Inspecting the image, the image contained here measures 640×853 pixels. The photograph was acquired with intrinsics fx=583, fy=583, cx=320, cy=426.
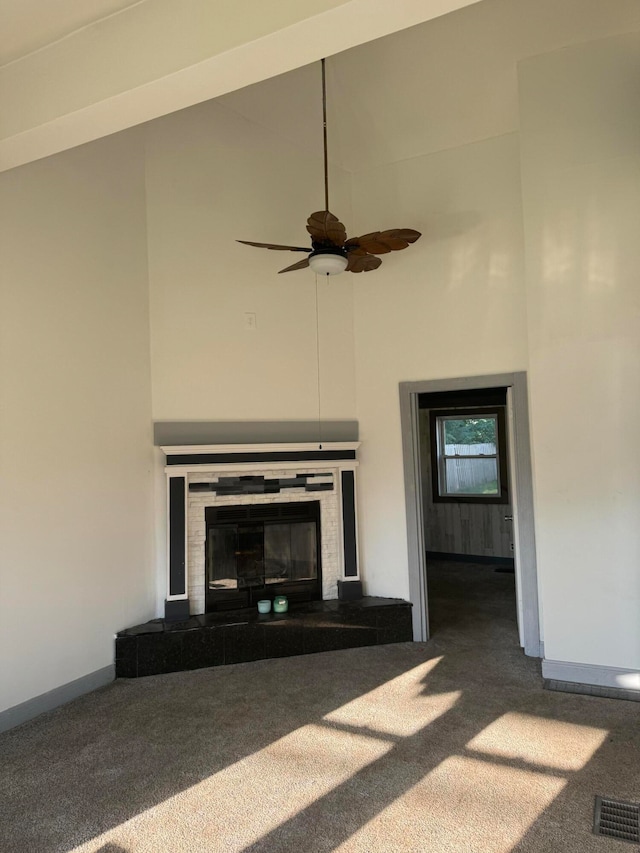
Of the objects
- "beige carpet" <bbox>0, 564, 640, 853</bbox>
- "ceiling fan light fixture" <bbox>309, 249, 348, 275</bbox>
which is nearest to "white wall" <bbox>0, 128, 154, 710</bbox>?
"beige carpet" <bbox>0, 564, 640, 853</bbox>

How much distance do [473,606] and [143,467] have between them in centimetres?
354

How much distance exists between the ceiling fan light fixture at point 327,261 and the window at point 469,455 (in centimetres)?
485

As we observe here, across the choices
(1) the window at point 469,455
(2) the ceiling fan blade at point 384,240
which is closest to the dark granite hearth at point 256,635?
(2) the ceiling fan blade at point 384,240

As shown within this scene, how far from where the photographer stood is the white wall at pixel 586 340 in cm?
371

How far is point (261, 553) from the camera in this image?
4875 mm

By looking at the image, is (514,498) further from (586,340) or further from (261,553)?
(261,553)

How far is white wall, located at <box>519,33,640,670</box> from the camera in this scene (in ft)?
12.2

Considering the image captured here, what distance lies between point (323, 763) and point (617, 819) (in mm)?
1308

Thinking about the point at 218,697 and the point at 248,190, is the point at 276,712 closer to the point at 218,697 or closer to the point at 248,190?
the point at 218,697

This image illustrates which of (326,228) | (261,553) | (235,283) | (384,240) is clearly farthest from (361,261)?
(261,553)

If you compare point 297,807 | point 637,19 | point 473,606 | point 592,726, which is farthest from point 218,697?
point 637,19

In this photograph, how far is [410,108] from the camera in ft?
14.6

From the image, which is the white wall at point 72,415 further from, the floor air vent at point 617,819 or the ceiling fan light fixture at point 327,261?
the floor air vent at point 617,819

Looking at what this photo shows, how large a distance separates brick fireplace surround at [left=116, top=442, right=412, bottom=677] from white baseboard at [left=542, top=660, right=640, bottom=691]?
1252 mm
